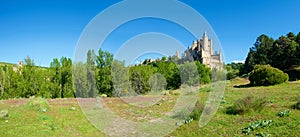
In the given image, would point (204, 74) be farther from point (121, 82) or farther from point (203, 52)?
point (121, 82)

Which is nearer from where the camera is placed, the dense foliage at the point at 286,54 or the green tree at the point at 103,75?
the green tree at the point at 103,75

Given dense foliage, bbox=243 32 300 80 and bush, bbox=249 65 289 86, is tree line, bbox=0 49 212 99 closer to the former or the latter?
bush, bbox=249 65 289 86

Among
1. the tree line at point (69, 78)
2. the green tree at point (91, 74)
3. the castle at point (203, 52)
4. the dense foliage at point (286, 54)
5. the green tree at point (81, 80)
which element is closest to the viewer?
the castle at point (203, 52)

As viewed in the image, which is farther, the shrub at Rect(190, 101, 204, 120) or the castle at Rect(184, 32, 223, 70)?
the castle at Rect(184, 32, 223, 70)

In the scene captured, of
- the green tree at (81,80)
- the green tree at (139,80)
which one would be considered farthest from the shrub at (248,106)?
the green tree at (139,80)

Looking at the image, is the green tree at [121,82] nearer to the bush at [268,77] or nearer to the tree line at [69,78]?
the tree line at [69,78]

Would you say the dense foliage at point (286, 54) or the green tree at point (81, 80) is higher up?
the dense foliage at point (286, 54)

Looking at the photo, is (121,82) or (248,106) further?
(121,82)

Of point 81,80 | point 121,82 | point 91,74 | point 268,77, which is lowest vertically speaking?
point 121,82

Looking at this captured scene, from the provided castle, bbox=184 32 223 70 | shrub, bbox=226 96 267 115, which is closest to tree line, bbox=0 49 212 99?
castle, bbox=184 32 223 70

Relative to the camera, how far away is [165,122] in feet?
34.2

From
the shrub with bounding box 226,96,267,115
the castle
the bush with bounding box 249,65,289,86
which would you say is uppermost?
the castle

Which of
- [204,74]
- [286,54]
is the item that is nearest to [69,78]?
[204,74]

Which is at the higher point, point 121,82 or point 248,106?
point 121,82
